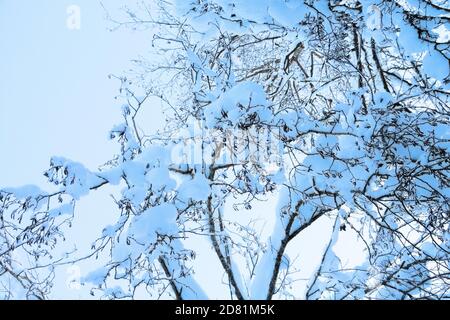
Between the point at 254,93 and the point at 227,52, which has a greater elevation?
the point at 227,52

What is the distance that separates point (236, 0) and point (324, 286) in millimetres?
3244

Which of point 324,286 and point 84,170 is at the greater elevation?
point 84,170

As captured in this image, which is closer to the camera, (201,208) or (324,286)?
(201,208)

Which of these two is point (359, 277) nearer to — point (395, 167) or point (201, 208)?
point (395, 167)

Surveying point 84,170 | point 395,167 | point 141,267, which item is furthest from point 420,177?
point 84,170

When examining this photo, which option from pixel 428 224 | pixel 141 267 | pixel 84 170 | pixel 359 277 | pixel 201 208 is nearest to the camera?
pixel 84 170

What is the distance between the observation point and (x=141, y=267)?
346 cm

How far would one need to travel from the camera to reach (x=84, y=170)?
3.24 meters

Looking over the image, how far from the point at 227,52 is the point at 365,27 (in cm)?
153

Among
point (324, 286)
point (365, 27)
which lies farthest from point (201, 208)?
point (365, 27)
